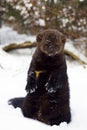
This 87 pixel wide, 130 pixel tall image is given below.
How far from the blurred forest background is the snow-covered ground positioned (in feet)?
3.15

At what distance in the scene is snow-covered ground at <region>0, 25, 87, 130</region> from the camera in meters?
6.93

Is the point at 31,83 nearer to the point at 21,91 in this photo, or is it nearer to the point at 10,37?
the point at 21,91

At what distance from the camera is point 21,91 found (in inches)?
346

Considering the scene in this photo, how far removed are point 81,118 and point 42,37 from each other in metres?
1.33

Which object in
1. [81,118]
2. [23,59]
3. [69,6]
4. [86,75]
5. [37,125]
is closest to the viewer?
[37,125]

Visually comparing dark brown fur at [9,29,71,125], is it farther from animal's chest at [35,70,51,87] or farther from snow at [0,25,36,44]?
snow at [0,25,36,44]

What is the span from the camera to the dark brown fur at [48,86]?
7.02 m

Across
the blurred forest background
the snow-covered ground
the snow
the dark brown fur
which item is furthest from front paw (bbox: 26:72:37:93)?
the snow

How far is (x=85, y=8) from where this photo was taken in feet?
40.5

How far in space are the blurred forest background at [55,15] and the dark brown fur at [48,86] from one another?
5.32m

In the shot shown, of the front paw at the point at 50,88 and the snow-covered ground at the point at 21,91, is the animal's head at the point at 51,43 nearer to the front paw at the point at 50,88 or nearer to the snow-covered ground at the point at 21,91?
the front paw at the point at 50,88

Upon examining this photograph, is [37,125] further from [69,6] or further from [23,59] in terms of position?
[69,6]

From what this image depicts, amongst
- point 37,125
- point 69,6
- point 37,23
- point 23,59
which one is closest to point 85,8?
point 69,6

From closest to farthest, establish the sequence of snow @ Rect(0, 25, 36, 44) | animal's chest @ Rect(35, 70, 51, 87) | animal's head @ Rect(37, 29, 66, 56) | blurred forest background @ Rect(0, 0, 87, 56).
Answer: animal's head @ Rect(37, 29, 66, 56) < animal's chest @ Rect(35, 70, 51, 87) < blurred forest background @ Rect(0, 0, 87, 56) < snow @ Rect(0, 25, 36, 44)
